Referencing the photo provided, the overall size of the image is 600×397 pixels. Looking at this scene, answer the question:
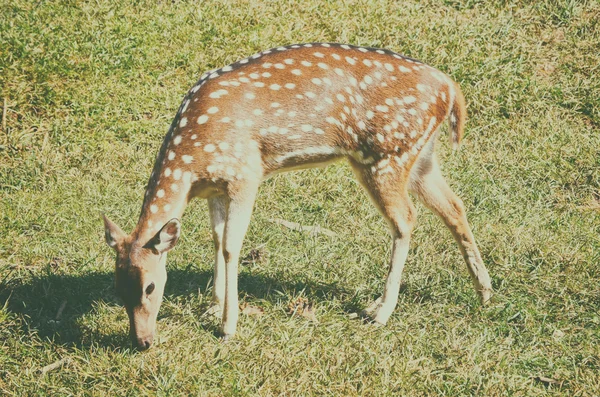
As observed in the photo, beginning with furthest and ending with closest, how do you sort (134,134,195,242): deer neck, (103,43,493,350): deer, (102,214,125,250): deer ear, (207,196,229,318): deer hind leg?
1. (207,196,229,318): deer hind leg
2. (103,43,493,350): deer
3. (134,134,195,242): deer neck
4. (102,214,125,250): deer ear

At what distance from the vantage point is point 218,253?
18.8 ft

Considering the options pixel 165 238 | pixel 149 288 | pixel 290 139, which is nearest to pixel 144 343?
pixel 149 288

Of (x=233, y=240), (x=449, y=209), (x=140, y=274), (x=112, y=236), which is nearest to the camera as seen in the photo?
(x=140, y=274)

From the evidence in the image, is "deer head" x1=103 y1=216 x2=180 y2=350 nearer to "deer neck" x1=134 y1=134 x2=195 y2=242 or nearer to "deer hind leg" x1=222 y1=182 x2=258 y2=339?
"deer neck" x1=134 y1=134 x2=195 y2=242

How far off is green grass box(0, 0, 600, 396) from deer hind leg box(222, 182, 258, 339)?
0.42 ft

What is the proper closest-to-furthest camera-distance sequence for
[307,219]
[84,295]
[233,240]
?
[233,240], [84,295], [307,219]

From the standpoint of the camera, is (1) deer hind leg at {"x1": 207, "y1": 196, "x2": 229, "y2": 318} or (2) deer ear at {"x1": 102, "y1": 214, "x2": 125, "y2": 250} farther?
(1) deer hind leg at {"x1": 207, "y1": 196, "x2": 229, "y2": 318}

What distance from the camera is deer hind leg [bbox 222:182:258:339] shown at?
5.34m

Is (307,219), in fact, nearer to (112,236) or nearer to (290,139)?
(290,139)

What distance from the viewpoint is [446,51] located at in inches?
334

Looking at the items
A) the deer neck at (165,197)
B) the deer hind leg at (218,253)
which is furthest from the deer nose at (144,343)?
the deer hind leg at (218,253)

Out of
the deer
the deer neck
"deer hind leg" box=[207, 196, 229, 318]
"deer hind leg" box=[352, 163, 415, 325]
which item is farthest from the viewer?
"deer hind leg" box=[207, 196, 229, 318]

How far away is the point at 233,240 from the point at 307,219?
156cm

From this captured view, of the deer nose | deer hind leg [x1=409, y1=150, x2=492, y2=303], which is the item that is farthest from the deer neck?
deer hind leg [x1=409, y1=150, x2=492, y2=303]
